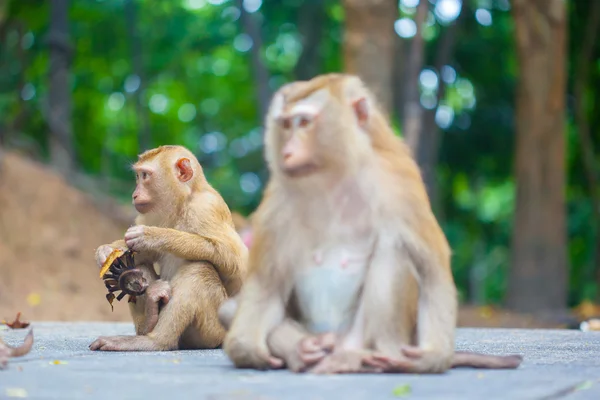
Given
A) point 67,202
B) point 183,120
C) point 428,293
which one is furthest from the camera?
point 183,120

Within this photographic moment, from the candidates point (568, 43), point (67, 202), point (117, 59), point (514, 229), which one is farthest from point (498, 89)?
point (117, 59)

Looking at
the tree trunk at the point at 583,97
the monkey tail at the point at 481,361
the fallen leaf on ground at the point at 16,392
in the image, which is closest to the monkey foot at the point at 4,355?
the fallen leaf on ground at the point at 16,392

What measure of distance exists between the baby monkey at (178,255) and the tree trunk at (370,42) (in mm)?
6426

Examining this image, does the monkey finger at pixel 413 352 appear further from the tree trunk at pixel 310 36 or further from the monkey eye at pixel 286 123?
the tree trunk at pixel 310 36

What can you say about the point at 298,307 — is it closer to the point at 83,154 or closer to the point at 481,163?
the point at 481,163

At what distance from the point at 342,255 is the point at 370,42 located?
8.27 m

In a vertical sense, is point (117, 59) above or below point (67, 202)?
above

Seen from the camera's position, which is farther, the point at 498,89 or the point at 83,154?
the point at 83,154

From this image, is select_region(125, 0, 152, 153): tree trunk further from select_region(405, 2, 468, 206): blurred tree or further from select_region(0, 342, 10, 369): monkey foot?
select_region(0, 342, 10, 369): monkey foot

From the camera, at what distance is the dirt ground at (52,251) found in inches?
570

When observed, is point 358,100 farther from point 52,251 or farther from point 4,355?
point 52,251

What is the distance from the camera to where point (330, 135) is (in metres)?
4.54

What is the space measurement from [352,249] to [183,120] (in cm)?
2665

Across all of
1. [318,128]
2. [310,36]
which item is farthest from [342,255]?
[310,36]
